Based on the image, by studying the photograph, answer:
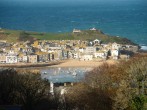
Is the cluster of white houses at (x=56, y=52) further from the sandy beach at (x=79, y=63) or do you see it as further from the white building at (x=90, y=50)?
the sandy beach at (x=79, y=63)

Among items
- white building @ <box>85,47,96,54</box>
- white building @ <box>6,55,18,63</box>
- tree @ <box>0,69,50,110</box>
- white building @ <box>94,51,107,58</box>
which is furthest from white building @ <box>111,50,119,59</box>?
tree @ <box>0,69,50,110</box>

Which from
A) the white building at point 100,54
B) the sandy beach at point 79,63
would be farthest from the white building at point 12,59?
the white building at point 100,54

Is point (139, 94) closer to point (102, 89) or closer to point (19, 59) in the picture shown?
point (102, 89)

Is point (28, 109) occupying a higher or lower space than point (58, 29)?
lower

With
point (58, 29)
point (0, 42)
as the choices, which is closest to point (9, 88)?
point (0, 42)

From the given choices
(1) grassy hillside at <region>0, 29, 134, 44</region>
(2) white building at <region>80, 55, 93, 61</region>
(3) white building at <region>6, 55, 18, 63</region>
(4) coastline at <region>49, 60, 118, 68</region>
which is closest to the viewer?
(4) coastline at <region>49, 60, 118, 68</region>

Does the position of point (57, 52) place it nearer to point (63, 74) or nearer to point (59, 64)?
point (59, 64)

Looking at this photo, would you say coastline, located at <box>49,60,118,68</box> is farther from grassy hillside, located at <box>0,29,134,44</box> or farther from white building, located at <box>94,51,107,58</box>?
grassy hillside, located at <box>0,29,134,44</box>

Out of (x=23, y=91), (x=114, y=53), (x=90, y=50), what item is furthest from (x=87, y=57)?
(x=23, y=91)
